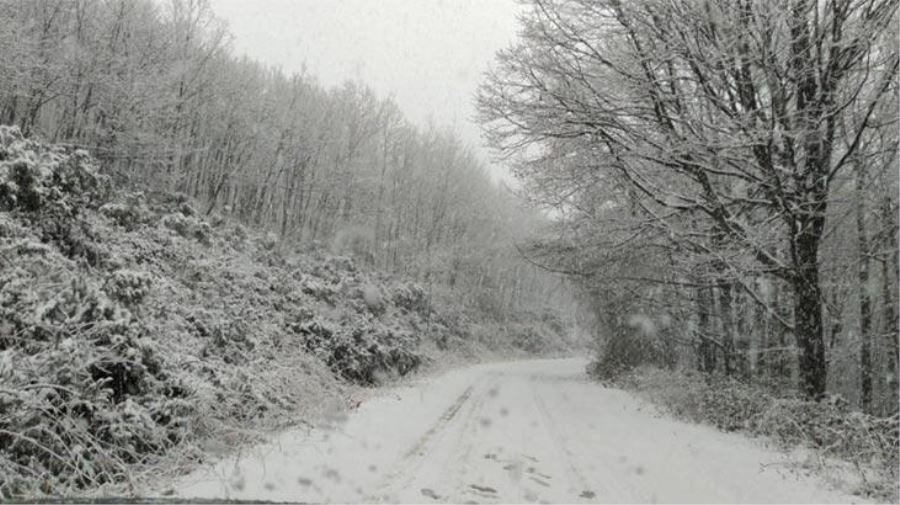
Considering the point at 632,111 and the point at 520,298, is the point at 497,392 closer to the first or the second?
the point at 632,111

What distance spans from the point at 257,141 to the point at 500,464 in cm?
2758

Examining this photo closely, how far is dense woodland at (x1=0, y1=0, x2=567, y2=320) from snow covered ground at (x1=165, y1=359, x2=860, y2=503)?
12297 millimetres

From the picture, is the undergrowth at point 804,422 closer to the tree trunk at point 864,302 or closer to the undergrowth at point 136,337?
the tree trunk at point 864,302

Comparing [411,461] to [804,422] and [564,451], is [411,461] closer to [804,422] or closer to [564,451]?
[564,451]

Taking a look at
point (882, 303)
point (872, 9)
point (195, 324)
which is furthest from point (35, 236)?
point (882, 303)

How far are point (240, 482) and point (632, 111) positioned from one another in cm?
807

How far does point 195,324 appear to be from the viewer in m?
10.5

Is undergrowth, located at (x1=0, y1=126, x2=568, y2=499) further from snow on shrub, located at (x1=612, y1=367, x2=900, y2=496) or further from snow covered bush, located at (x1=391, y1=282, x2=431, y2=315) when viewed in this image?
snow covered bush, located at (x1=391, y1=282, x2=431, y2=315)

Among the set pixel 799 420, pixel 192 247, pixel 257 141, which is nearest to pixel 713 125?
pixel 799 420

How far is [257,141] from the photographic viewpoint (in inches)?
1217

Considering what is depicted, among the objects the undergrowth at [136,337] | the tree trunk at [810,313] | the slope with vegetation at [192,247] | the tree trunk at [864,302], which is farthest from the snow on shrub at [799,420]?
the undergrowth at [136,337]

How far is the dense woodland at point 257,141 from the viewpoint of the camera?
1919 centimetres

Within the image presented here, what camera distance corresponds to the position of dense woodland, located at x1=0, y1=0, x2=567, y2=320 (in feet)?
63.0

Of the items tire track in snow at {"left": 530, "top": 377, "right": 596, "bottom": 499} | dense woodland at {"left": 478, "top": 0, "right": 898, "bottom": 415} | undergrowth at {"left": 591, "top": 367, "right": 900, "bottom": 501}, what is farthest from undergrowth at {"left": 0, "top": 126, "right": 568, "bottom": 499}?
undergrowth at {"left": 591, "top": 367, "right": 900, "bottom": 501}
